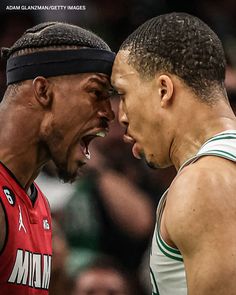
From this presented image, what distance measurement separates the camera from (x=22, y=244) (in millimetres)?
1930

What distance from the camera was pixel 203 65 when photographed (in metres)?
1.58

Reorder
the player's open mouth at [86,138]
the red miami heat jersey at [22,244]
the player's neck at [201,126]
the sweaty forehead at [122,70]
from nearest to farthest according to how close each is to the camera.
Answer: the player's neck at [201,126] → the sweaty forehead at [122,70] → the red miami heat jersey at [22,244] → the player's open mouth at [86,138]

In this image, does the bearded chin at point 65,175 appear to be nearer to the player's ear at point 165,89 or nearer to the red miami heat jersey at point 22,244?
the red miami heat jersey at point 22,244

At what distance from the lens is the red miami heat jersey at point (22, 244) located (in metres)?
1.86

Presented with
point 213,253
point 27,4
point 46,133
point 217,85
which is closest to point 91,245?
point 46,133

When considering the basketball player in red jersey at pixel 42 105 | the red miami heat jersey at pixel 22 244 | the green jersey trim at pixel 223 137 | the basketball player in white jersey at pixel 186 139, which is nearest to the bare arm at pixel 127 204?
the red miami heat jersey at pixel 22 244

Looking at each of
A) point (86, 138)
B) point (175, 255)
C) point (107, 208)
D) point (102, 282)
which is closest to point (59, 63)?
point (86, 138)

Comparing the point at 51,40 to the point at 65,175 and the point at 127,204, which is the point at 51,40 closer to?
the point at 65,175

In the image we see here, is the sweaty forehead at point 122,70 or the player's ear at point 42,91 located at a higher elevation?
the sweaty forehead at point 122,70

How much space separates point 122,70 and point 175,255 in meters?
0.55

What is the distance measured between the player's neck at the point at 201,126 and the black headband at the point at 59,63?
0.53m

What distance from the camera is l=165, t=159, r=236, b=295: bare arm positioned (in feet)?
4.19

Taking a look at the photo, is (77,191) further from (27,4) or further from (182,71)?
(182,71)

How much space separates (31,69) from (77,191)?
984mm
